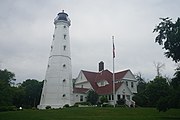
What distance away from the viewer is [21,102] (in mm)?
62281

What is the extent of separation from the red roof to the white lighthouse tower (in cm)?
655

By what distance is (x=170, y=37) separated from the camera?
30484 millimetres

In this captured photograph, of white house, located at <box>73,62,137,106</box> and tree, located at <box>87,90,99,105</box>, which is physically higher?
white house, located at <box>73,62,137,106</box>

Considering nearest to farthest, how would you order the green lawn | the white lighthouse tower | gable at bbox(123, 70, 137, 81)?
the green lawn, the white lighthouse tower, gable at bbox(123, 70, 137, 81)

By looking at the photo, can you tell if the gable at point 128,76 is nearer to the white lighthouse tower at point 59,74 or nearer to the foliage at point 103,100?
the foliage at point 103,100

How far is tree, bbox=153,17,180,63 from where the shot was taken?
99.4 ft

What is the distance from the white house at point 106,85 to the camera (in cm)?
5019

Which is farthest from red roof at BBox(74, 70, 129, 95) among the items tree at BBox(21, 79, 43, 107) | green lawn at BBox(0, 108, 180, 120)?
green lawn at BBox(0, 108, 180, 120)

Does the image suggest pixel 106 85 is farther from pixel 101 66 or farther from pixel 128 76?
pixel 101 66

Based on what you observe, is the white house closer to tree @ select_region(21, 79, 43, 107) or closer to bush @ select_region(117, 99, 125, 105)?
bush @ select_region(117, 99, 125, 105)

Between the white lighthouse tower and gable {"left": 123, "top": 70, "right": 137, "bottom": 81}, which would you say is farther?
gable {"left": 123, "top": 70, "right": 137, "bottom": 81}

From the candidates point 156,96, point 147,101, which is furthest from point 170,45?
point 147,101

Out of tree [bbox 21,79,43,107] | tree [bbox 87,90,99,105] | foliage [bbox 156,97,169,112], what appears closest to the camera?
foliage [bbox 156,97,169,112]

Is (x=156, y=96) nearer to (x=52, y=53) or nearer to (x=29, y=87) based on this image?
(x=52, y=53)
